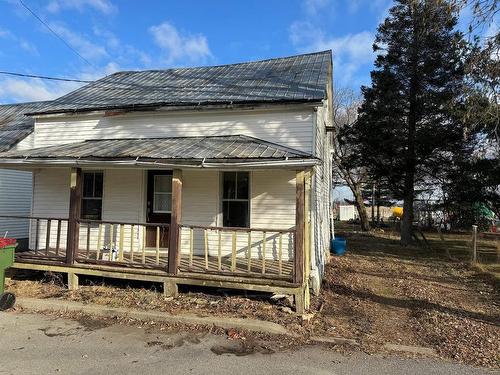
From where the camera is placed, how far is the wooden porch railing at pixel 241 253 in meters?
7.70

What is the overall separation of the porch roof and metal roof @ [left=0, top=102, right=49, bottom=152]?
3802mm

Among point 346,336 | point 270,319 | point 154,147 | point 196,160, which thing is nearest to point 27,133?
point 154,147

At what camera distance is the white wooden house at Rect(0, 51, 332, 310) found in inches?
297

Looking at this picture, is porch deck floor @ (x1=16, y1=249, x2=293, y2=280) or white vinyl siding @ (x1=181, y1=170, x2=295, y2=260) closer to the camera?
porch deck floor @ (x1=16, y1=249, x2=293, y2=280)

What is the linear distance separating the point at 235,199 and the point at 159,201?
196 centimetres

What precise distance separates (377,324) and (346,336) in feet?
2.81

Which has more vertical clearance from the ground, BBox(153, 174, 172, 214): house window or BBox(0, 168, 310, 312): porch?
BBox(153, 174, 172, 214): house window

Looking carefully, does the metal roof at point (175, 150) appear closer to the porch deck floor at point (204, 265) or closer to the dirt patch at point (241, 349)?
the porch deck floor at point (204, 265)

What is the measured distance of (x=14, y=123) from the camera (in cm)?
1527

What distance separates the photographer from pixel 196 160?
7473mm

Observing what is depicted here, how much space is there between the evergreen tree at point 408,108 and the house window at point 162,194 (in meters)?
12.9

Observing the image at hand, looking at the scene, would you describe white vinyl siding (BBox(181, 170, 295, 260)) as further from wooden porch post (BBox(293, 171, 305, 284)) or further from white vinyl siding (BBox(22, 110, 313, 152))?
wooden porch post (BBox(293, 171, 305, 284))

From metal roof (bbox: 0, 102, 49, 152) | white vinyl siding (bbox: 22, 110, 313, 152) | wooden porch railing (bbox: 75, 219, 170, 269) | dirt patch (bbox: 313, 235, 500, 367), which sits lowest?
dirt patch (bbox: 313, 235, 500, 367)

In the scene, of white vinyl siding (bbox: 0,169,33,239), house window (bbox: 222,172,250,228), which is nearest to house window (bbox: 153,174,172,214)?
house window (bbox: 222,172,250,228)
